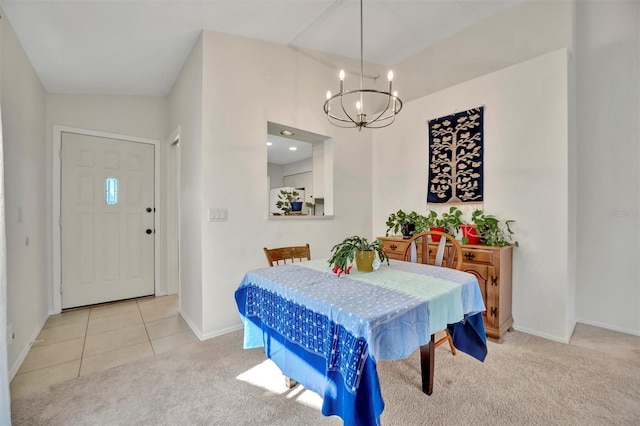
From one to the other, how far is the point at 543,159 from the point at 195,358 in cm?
344

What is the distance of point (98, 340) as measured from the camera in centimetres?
251

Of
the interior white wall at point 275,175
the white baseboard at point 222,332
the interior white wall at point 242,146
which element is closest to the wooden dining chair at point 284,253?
the interior white wall at point 242,146

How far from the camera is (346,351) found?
110 cm

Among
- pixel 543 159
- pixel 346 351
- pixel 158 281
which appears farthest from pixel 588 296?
pixel 158 281

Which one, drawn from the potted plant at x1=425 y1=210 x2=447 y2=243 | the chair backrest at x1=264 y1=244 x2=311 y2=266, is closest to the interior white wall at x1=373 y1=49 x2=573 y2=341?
the potted plant at x1=425 y1=210 x2=447 y2=243

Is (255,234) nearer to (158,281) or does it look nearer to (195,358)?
(195,358)

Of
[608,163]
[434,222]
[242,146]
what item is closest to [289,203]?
[242,146]

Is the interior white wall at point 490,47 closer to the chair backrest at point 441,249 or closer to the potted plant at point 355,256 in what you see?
the chair backrest at point 441,249

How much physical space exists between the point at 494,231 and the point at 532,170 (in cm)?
66

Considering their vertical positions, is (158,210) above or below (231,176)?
below

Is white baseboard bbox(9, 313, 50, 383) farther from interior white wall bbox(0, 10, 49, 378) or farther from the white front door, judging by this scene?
the white front door

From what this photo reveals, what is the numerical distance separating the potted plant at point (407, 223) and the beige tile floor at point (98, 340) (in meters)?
2.46

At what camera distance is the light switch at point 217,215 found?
257 cm

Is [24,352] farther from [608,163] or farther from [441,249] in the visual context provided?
[608,163]
